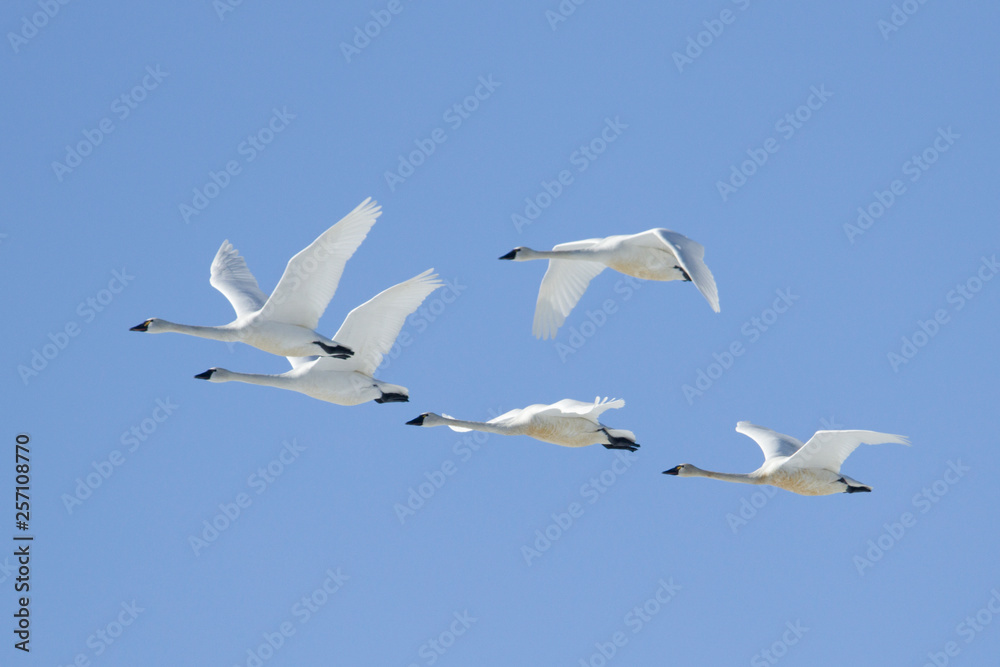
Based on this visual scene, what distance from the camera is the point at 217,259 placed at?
26859 millimetres

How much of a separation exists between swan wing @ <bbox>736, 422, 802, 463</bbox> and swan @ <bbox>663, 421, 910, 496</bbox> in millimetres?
16

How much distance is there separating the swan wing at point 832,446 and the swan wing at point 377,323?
5991 millimetres

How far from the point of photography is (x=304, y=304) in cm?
2255

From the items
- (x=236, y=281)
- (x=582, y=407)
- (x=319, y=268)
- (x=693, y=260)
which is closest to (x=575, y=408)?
(x=582, y=407)

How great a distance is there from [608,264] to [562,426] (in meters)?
2.85

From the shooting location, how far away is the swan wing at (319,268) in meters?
21.9

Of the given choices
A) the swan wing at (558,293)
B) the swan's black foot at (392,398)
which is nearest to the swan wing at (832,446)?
the swan wing at (558,293)

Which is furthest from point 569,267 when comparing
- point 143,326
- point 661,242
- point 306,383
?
point 143,326

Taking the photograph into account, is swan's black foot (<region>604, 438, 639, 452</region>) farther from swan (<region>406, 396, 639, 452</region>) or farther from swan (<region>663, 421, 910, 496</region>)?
swan (<region>663, 421, 910, 496</region>)

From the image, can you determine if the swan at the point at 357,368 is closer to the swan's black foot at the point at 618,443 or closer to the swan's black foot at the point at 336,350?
the swan's black foot at the point at 336,350

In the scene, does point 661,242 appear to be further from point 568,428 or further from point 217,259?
point 217,259

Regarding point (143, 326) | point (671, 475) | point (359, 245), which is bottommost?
point (671, 475)

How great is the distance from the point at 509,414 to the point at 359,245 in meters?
3.68

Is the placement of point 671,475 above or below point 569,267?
below
